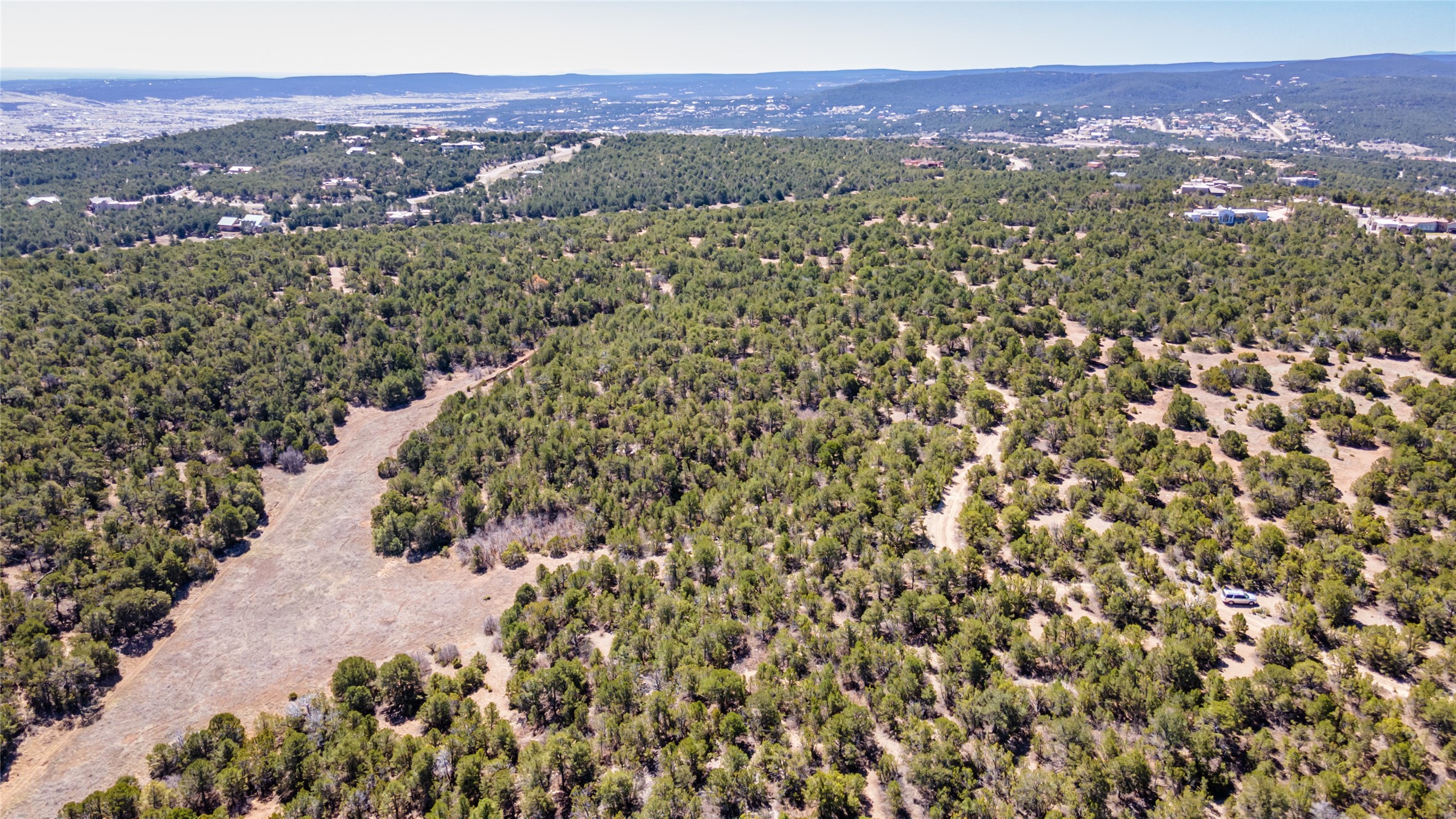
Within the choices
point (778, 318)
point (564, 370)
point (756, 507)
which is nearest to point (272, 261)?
point (564, 370)

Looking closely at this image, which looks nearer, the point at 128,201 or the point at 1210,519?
the point at 1210,519

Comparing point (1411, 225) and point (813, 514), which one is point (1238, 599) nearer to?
point (813, 514)

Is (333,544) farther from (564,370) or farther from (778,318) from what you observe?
(778,318)

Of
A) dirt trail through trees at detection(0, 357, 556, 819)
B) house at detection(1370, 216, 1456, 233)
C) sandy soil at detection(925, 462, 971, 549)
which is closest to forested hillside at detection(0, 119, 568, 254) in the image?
dirt trail through trees at detection(0, 357, 556, 819)

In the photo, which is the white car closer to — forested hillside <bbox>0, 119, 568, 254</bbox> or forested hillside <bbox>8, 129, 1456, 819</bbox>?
forested hillside <bbox>8, 129, 1456, 819</bbox>

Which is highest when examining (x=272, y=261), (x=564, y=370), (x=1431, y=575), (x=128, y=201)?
(x=128, y=201)

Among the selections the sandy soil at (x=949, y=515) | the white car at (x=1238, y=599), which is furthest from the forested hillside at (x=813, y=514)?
the white car at (x=1238, y=599)
